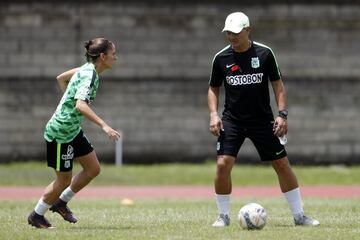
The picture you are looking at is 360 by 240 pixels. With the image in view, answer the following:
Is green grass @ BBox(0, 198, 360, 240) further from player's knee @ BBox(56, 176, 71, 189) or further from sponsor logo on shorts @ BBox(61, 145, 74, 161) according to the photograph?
sponsor logo on shorts @ BBox(61, 145, 74, 161)

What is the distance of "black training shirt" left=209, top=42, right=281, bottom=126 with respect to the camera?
432 inches

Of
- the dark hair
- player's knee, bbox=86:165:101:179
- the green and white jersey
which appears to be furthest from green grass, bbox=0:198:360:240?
the dark hair

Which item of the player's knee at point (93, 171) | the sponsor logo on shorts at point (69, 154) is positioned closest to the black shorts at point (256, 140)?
the player's knee at point (93, 171)

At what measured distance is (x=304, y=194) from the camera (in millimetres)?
20766

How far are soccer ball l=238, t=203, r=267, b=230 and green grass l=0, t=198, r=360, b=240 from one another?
0.32 ft

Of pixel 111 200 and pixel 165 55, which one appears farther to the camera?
pixel 165 55

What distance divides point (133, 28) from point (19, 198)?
26.8 feet

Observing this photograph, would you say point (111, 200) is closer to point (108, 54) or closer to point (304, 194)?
point (304, 194)

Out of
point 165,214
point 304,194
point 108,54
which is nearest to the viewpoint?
point 108,54

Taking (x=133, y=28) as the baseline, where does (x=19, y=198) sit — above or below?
below

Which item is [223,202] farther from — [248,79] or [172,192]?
[172,192]

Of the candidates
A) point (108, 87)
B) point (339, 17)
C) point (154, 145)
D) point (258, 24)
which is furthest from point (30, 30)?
point (339, 17)

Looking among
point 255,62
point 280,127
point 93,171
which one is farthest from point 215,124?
point 93,171

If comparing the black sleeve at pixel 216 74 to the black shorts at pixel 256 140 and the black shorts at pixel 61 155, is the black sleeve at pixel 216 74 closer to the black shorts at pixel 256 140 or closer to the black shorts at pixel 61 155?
the black shorts at pixel 256 140
